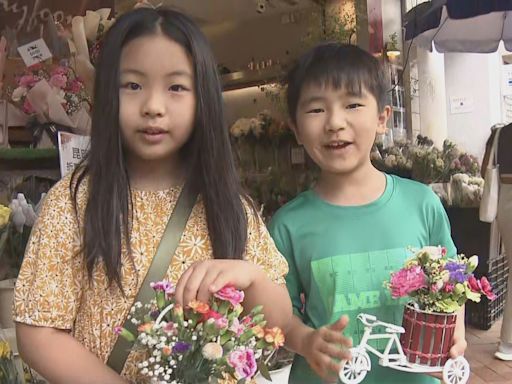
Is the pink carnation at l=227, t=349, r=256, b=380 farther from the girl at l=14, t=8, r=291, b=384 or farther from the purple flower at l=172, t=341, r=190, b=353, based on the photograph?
the girl at l=14, t=8, r=291, b=384

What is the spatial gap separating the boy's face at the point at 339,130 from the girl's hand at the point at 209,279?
54 centimetres

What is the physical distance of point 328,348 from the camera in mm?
1237

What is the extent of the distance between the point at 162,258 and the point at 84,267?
5.6 inches

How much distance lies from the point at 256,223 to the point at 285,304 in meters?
0.18

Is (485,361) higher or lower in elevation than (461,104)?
lower

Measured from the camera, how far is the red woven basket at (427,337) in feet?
4.40

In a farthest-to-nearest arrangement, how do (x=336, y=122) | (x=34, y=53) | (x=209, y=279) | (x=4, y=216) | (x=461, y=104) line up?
1. (x=461, y=104)
2. (x=34, y=53)
3. (x=4, y=216)
4. (x=336, y=122)
5. (x=209, y=279)

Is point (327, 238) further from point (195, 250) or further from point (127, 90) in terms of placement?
point (127, 90)

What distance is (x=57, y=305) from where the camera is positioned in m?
1.04

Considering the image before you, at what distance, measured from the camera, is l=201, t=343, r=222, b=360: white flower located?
31.8 inches

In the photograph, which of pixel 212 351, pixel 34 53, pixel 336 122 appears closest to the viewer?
pixel 212 351

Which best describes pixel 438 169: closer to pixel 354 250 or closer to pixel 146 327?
pixel 354 250

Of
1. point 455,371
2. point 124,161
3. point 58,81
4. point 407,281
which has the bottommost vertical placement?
point 455,371

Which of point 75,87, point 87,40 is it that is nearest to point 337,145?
point 87,40
